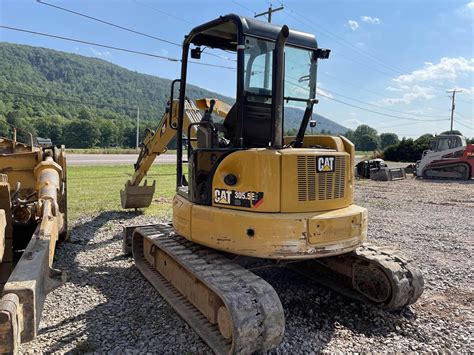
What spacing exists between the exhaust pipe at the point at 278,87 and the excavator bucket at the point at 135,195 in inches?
241

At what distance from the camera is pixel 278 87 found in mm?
3775

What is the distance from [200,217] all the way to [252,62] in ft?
5.77

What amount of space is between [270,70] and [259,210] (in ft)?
5.20

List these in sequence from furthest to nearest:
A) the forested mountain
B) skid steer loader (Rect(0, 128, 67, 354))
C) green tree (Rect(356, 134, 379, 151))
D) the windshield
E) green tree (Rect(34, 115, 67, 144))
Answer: green tree (Rect(356, 134, 379, 151)), green tree (Rect(34, 115, 67, 144)), the forested mountain, the windshield, skid steer loader (Rect(0, 128, 67, 354))

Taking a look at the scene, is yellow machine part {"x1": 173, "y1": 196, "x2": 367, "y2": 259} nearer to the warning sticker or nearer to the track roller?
the warning sticker

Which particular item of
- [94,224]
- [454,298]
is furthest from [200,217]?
[94,224]

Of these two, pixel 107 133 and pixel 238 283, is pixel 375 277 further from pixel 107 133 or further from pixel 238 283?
pixel 107 133

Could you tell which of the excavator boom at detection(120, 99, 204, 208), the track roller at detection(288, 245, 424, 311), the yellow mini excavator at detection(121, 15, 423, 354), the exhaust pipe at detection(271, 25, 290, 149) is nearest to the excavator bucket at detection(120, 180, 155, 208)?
the excavator boom at detection(120, 99, 204, 208)

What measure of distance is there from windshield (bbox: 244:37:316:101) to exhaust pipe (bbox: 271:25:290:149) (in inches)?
14.6

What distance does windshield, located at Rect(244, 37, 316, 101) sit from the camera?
165 inches

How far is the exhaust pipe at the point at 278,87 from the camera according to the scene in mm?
3725

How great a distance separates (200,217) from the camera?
4.20 meters

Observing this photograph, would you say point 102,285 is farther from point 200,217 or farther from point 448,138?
point 448,138

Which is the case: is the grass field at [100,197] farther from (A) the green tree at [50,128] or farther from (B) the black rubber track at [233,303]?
(A) the green tree at [50,128]
